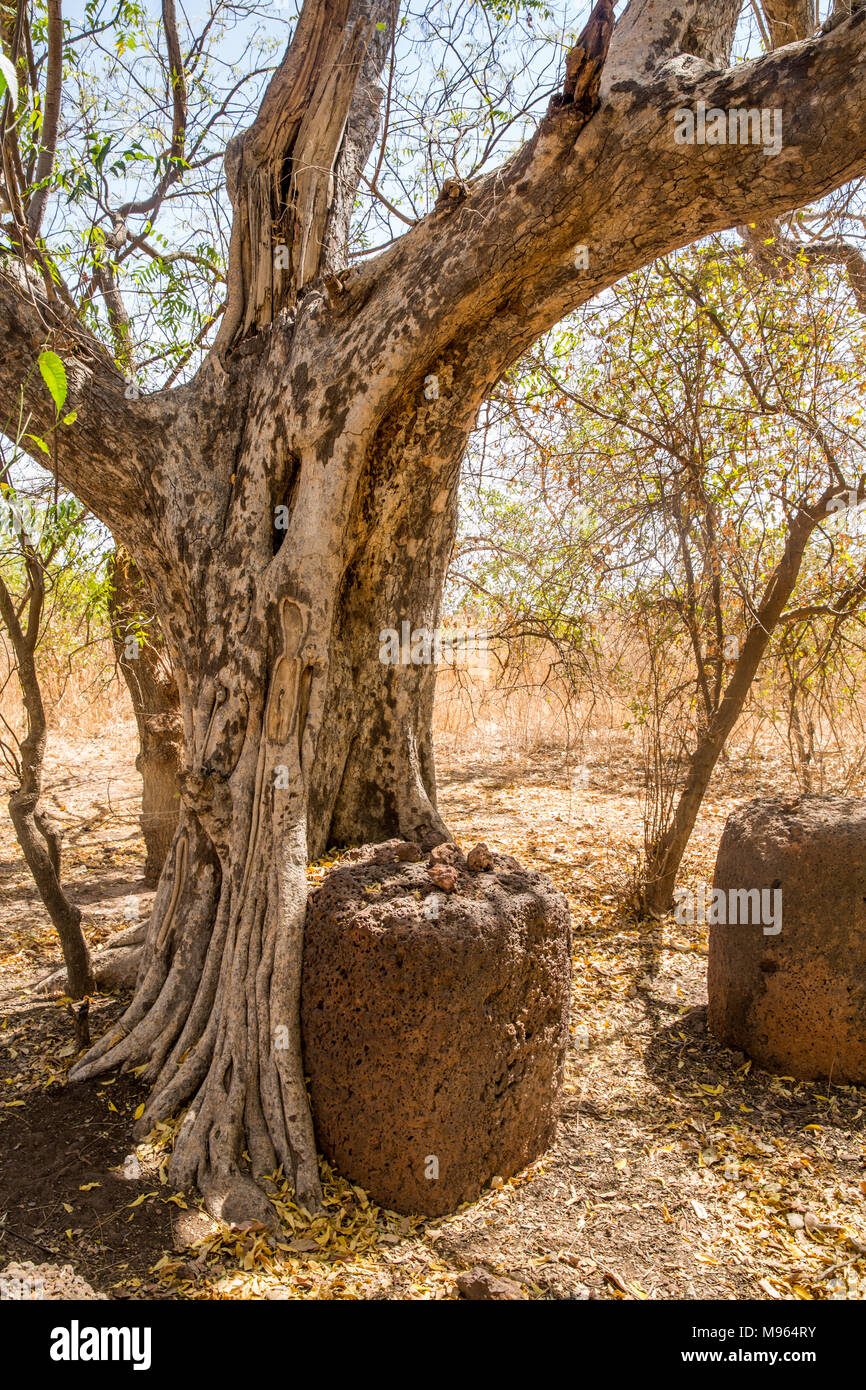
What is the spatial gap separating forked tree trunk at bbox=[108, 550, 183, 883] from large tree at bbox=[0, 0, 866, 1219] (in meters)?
2.06

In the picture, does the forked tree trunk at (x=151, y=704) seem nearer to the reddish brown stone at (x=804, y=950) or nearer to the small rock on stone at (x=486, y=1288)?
the reddish brown stone at (x=804, y=950)

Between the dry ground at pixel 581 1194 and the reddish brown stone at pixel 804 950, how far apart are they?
0.49ft

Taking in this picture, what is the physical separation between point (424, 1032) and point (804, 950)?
1.76 metres

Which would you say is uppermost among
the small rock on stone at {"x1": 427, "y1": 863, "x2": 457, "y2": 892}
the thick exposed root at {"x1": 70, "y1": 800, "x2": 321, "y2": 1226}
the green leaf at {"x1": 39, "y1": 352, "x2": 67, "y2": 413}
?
the green leaf at {"x1": 39, "y1": 352, "x2": 67, "y2": 413}

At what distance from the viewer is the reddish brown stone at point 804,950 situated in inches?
146

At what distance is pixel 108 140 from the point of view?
406 centimetres

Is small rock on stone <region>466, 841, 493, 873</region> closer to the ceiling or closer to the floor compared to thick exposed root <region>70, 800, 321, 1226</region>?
closer to the ceiling

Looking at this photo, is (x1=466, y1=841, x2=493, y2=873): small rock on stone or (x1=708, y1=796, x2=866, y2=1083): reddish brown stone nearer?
(x1=466, y1=841, x2=493, y2=873): small rock on stone

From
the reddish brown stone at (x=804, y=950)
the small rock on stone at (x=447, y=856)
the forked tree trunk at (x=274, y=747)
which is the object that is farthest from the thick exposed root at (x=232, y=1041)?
the reddish brown stone at (x=804, y=950)

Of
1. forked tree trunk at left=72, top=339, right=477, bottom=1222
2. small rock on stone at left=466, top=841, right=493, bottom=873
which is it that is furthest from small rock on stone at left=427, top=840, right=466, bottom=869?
forked tree trunk at left=72, top=339, right=477, bottom=1222

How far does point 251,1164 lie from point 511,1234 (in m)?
0.92

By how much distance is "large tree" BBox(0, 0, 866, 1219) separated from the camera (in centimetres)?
306

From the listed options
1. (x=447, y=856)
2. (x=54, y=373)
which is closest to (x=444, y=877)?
(x=447, y=856)

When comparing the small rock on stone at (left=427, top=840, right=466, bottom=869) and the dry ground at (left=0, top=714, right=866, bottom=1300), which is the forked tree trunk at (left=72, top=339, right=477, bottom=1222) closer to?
the dry ground at (left=0, top=714, right=866, bottom=1300)
